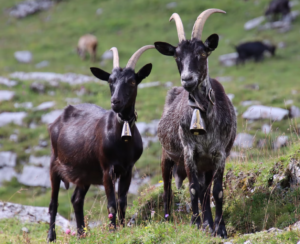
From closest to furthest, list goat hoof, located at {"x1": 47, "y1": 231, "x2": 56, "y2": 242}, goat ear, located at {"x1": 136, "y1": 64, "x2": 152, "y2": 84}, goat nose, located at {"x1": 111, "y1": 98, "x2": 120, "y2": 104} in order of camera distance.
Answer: goat nose, located at {"x1": 111, "y1": 98, "x2": 120, "y2": 104}
goat ear, located at {"x1": 136, "y1": 64, "x2": 152, "y2": 84}
goat hoof, located at {"x1": 47, "y1": 231, "x2": 56, "y2": 242}

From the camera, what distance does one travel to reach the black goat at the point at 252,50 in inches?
975

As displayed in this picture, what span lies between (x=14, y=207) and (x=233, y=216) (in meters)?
4.89

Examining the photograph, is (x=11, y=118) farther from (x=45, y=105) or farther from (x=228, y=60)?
(x=228, y=60)

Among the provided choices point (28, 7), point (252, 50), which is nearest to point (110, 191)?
point (252, 50)

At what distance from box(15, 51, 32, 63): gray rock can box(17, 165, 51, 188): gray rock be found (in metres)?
14.6

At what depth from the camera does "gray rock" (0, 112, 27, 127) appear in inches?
695

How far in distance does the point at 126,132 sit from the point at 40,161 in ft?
29.5

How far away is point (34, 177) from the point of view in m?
14.3

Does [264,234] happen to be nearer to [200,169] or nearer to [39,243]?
[200,169]

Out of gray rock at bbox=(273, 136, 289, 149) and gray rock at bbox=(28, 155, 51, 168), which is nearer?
gray rock at bbox=(273, 136, 289, 149)

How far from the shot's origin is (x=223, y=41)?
1134 inches

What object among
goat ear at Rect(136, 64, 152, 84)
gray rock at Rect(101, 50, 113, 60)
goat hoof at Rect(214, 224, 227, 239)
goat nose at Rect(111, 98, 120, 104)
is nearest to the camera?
goat hoof at Rect(214, 224, 227, 239)

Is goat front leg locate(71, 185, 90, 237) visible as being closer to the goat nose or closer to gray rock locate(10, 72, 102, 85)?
the goat nose

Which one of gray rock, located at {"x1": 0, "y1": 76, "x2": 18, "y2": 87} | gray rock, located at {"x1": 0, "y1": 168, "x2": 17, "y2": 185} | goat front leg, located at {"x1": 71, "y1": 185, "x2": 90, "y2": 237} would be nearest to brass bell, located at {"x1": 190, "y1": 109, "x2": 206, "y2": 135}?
goat front leg, located at {"x1": 71, "y1": 185, "x2": 90, "y2": 237}
